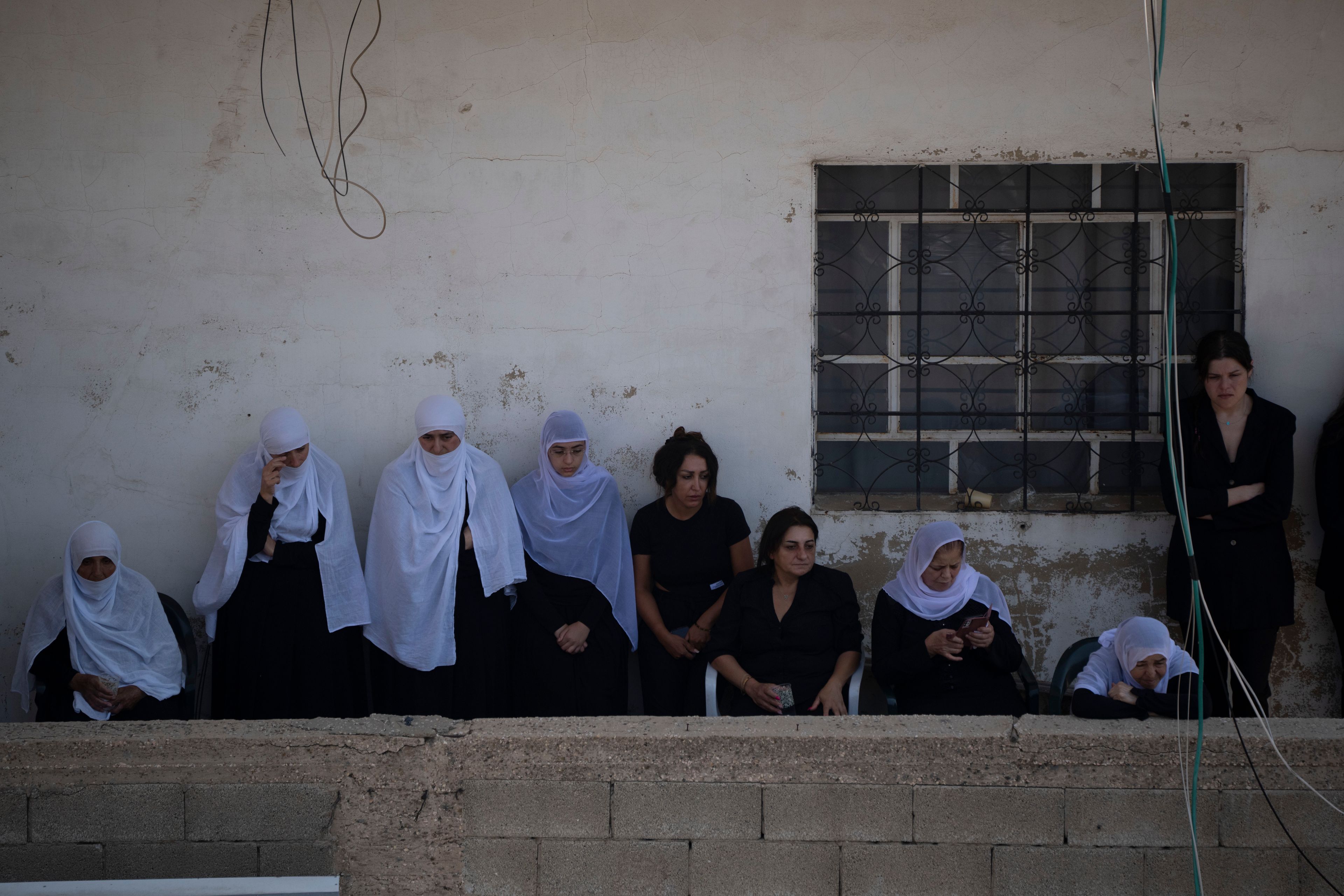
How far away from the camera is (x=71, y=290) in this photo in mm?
4242

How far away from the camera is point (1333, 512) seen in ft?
12.9

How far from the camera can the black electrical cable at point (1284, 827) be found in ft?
9.12

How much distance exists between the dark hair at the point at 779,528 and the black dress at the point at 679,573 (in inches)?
9.9

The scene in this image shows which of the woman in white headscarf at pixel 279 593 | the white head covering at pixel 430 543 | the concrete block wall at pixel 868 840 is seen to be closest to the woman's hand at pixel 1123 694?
the concrete block wall at pixel 868 840

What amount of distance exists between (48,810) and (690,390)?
2.64m

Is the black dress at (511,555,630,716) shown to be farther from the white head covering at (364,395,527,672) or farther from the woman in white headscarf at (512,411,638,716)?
the white head covering at (364,395,527,672)

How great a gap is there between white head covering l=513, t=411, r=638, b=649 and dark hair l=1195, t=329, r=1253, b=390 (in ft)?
7.75

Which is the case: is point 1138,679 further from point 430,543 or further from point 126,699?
point 126,699

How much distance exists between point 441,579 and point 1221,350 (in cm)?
312

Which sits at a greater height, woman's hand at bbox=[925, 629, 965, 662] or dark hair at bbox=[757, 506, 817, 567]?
dark hair at bbox=[757, 506, 817, 567]

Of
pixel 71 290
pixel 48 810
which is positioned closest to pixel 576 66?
pixel 71 290

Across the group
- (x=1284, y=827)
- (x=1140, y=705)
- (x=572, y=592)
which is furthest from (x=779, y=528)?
(x=1284, y=827)

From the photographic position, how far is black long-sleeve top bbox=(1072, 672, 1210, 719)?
9.81 feet

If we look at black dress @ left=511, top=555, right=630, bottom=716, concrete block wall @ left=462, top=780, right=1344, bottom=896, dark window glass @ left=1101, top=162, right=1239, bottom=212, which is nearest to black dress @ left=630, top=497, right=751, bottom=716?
black dress @ left=511, top=555, right=630, bottom=716
